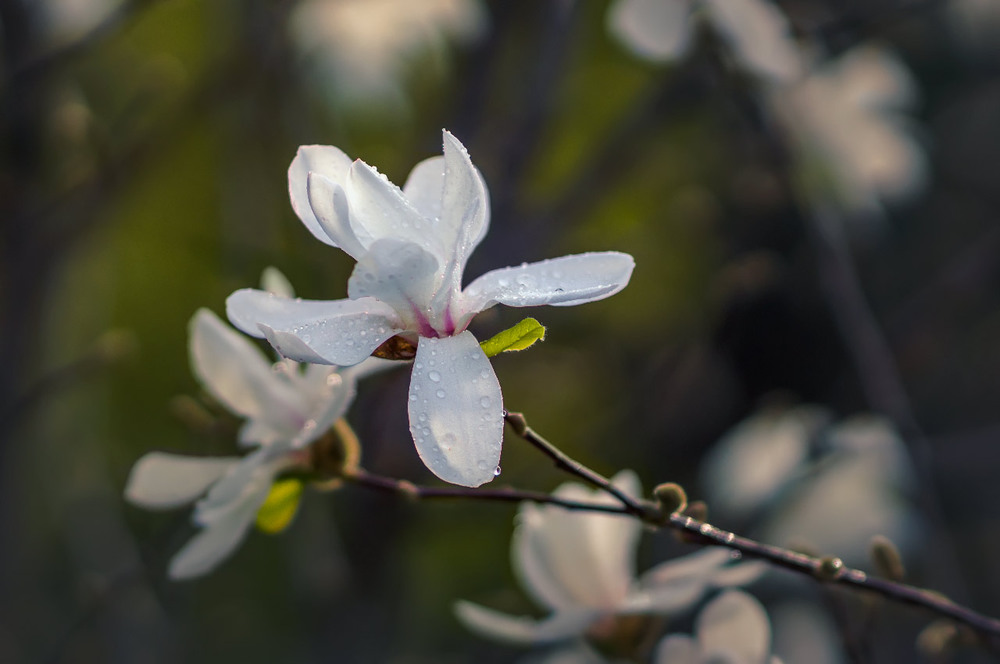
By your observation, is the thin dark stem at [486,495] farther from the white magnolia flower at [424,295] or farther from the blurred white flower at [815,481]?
the blurred white flower at [815,481]

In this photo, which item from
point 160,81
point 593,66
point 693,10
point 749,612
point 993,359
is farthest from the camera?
point 593,66

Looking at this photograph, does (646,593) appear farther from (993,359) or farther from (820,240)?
(993,359)

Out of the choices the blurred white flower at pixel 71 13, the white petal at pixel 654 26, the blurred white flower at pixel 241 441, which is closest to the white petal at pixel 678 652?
the blurred white flower at pixel 241 441

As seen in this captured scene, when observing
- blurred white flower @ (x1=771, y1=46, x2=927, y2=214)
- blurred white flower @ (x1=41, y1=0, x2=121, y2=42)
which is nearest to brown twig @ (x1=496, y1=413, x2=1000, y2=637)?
blurred white flower @ (x1=771, y1=46, x2=927, y2=214)

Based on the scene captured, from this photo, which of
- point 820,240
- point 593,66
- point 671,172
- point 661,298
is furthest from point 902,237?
point 820,240

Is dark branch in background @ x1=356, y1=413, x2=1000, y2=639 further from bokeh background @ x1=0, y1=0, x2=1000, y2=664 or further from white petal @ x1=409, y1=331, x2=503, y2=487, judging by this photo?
bokeh background @ x1=0, y1=0, x2=1000, y2=664

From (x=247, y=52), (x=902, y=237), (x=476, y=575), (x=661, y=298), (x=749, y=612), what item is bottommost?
(x=749, y=612)
